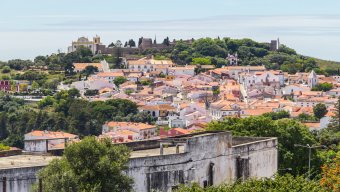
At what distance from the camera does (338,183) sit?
22.2m

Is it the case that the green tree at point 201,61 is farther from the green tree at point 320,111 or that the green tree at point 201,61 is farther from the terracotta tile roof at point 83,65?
the green tree at point 320,111

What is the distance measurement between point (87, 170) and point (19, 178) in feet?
6.00

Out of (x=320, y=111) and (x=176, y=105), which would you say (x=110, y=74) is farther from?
(x=320, y=111)

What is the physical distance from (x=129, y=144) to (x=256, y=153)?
4.19m

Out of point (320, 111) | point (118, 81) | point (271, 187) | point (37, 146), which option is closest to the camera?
point (271, 187)

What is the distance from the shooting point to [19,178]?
850 inches

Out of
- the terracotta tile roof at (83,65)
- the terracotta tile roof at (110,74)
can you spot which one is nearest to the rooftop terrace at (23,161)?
the terracotta tile roof at (110,74)

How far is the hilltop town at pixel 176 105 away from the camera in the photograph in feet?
87.0

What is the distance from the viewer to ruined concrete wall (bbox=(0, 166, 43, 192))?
→ 70.0 ft

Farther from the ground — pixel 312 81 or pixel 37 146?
pixel 37 146

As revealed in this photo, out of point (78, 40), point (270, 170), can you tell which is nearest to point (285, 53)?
point (78, 40)

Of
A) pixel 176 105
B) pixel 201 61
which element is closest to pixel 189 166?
pixel 176 105

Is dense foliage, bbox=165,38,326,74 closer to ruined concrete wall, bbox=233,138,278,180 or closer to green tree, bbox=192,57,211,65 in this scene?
green tree, bbox=192,57,211,65

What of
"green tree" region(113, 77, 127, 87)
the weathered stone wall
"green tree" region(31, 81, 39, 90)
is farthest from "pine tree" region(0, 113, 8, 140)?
the weathered stone wall
